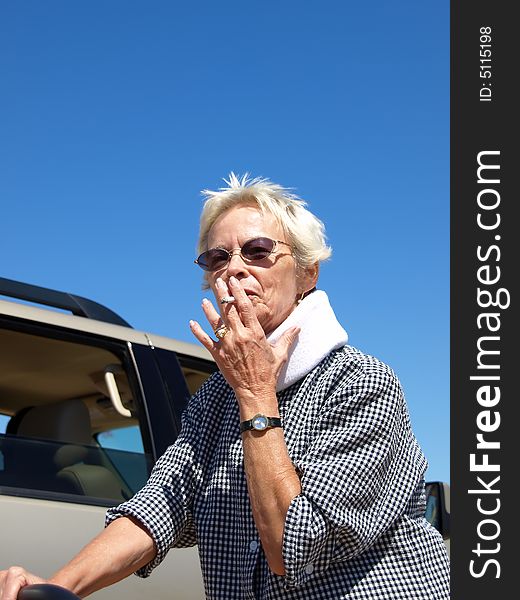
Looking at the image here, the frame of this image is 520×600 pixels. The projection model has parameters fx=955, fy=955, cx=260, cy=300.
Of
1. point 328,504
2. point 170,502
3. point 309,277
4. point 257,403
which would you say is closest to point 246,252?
point 309,277

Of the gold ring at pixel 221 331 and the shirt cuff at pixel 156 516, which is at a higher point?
the gold ring at pixel 221 331

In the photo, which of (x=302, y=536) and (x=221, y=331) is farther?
(x=221, y=331)

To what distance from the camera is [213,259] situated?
243cm

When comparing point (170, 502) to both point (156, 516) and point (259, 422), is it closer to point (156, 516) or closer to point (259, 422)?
point (156, 516)

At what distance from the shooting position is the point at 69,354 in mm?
4184

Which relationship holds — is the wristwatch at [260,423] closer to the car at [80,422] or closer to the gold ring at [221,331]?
the gold ring at [221,331]

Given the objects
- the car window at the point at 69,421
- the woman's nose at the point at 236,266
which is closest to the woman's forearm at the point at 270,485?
the woman's nose at the point at 236,266

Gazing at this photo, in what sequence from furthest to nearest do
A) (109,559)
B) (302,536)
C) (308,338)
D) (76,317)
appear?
(76,317)
(308,338)
(109,559)
(302,536)

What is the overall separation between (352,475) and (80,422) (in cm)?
240

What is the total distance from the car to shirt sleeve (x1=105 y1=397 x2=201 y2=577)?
123 centimetres

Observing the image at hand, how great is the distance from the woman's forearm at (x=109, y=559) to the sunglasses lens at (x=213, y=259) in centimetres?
66

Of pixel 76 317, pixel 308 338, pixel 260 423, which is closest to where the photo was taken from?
pixel 260 423

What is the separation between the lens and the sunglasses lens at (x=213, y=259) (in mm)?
2398

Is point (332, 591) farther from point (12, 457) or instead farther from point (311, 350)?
point (12, 457)
